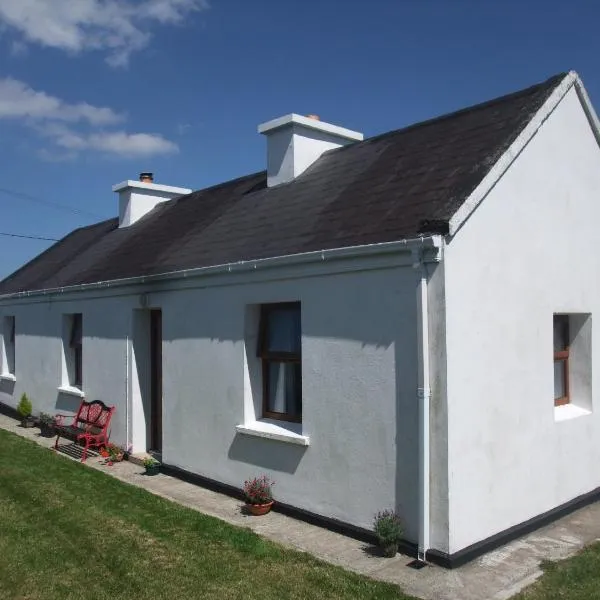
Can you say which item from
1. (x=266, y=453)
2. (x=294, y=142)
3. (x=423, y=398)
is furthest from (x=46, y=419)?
(x=423, y=398)

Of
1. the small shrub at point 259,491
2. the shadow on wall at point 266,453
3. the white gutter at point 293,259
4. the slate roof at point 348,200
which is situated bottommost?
the small shrub at point 259,491

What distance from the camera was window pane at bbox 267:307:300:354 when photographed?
322 inches

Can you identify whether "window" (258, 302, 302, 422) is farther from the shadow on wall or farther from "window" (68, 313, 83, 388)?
"window" (68, 313, 83, 388)

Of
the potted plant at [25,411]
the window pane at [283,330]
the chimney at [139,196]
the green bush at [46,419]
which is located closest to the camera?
the window pane at [283,330]

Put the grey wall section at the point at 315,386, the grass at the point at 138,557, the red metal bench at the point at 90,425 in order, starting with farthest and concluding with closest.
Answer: the red metal bench at the point at 90,425, the grey wall section at the point at 315,386, the grass at the point at 138,557

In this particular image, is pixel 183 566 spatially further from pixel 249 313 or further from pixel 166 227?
pixel 166 227

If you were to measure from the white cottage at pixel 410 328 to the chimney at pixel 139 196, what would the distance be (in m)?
5.48

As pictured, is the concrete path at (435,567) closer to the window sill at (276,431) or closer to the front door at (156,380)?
the window sill at (276,431)

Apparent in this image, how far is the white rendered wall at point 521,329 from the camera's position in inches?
249

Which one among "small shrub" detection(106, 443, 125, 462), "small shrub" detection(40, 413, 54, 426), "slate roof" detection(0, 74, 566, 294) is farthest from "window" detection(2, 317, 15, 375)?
"small shrub" detection(106, 443, 125, 462)

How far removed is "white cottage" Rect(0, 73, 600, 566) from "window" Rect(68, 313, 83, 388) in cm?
353

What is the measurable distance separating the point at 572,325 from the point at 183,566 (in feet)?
18.9

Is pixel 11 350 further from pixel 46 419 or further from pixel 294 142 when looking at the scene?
pixel 294 142

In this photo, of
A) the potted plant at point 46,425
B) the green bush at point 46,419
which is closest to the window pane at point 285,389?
the potted plant at point 46,425
